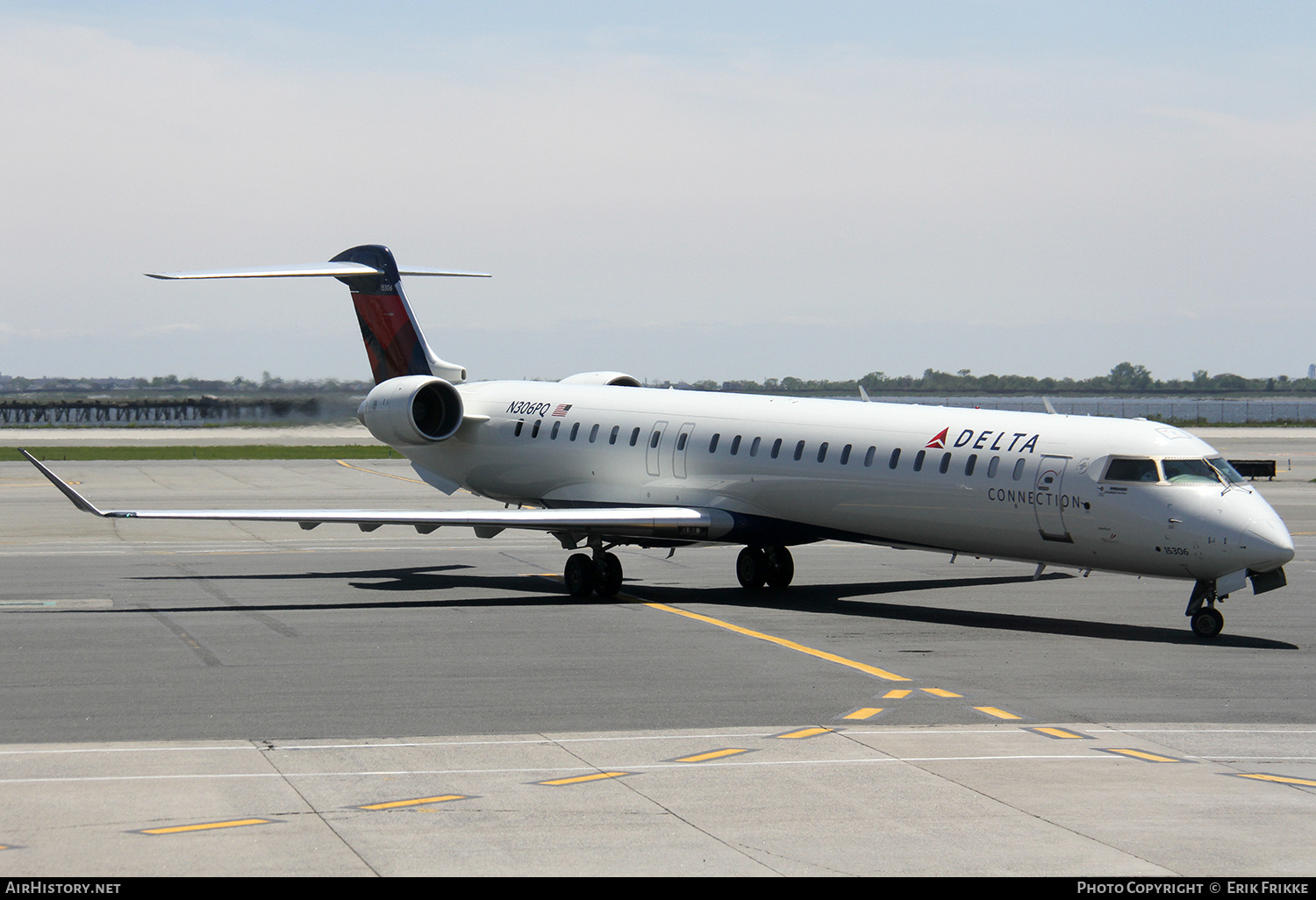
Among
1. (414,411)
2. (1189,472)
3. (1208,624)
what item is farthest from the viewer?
(414,411)

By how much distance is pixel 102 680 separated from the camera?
16.5 metres

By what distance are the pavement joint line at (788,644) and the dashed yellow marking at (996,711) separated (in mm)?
1823

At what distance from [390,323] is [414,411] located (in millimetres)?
3788

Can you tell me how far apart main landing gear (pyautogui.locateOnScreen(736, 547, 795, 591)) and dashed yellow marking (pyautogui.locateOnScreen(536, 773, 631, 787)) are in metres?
14.2

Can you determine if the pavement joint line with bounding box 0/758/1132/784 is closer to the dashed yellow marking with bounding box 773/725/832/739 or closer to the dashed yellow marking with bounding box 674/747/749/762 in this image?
the dashed yellow marking with bounding box 674/747/749/762

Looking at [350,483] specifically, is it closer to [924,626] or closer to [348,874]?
[924,626]

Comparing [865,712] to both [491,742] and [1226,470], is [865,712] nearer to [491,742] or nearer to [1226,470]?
[491,742]

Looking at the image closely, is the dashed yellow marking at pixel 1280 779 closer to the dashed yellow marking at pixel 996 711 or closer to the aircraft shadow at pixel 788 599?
the dashed yellow marking at pixel 996 711

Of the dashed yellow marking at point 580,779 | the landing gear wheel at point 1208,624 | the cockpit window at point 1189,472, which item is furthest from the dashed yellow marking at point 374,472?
the dashed yellow marking at point 580,779

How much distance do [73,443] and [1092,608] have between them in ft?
249

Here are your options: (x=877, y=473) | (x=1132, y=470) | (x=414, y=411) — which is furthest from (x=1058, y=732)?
(x=414, y=411)

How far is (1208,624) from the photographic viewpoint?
20141 mm

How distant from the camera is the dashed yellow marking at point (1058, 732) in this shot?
44.6ft
